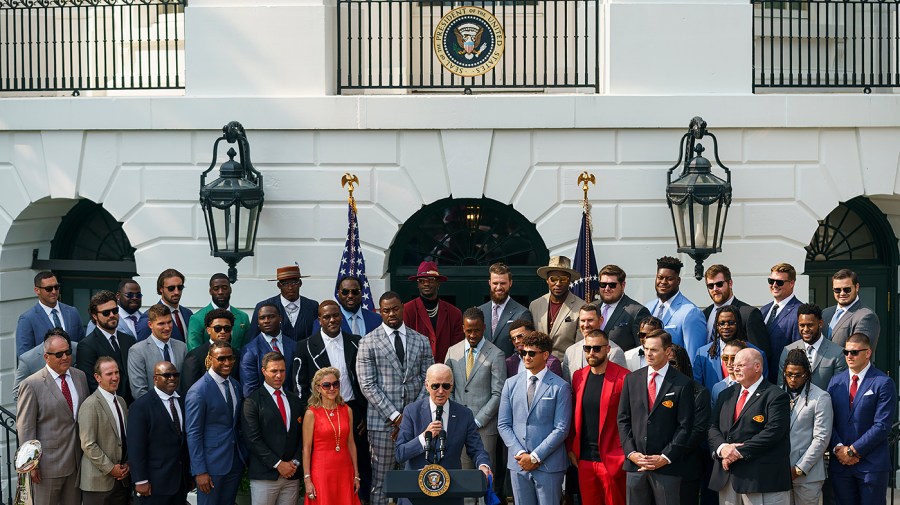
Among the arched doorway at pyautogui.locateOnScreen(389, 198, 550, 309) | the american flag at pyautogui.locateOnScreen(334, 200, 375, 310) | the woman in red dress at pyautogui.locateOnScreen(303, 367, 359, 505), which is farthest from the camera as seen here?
the arched doorway at pyautogui.locateOnScreen(389, 198, 550, 309)

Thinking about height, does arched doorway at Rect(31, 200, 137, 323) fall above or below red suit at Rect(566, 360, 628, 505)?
above

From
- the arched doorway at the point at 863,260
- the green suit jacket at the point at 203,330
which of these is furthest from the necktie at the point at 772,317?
the green suit jacket at the point at 203,330

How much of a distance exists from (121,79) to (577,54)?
500 centimetres

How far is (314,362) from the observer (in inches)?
491

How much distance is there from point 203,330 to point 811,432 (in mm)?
5515

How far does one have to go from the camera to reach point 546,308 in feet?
43.0

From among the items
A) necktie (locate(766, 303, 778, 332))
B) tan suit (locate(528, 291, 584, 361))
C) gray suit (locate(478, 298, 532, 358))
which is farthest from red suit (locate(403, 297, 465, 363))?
necktie (locate(766, 303, 778, 332))

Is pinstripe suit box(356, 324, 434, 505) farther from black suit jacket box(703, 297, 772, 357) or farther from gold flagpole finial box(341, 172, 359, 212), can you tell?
black suit jacket box(703, 297, 772, 357)

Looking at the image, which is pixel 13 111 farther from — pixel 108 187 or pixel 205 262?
pixel 205 262

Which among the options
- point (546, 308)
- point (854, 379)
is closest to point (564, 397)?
point (546, 308)

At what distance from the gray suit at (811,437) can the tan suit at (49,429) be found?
19.9ft

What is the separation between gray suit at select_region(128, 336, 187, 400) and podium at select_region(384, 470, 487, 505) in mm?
2782

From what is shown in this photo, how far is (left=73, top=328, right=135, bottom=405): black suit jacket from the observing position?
1263 centimetres

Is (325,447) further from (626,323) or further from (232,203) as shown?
(232,203)
